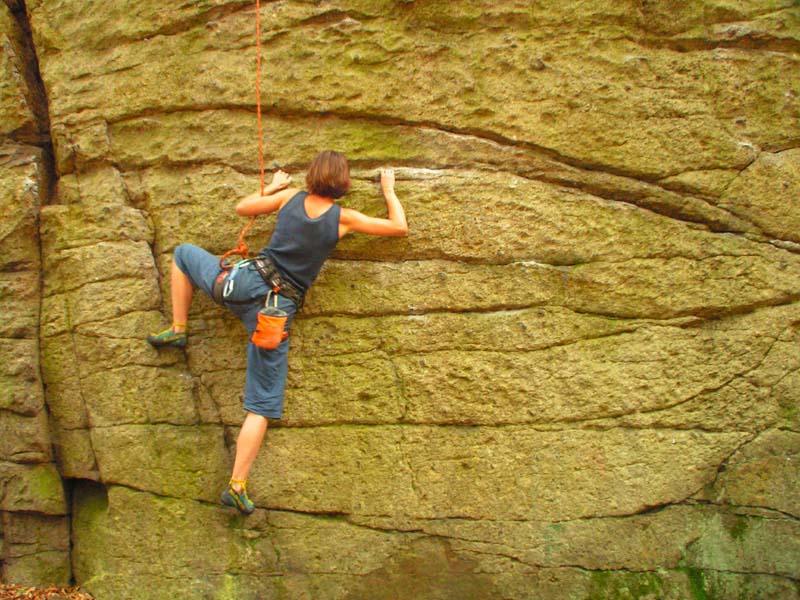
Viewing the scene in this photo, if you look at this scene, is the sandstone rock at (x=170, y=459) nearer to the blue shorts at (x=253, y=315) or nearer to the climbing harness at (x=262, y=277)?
the blue shorts at (x=253, y=315)

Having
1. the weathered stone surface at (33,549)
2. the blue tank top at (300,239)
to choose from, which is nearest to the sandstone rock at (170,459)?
the weathered stone surface at (33,549)

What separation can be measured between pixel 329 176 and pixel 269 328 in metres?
0.91

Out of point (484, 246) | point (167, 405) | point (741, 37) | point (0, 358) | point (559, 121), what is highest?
point (741, 37)

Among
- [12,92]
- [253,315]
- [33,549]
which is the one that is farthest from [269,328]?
[12,92]

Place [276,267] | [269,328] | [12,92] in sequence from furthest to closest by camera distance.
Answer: [12,92]
[276,267]
[269,328]

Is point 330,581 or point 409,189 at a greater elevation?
point 409,189

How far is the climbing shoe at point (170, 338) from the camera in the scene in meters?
3.87

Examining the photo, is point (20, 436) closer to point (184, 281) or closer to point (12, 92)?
point (184, 281)

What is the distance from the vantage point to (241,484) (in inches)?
145

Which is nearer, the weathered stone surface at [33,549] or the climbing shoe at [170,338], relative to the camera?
the climbing shoe at [170,338]

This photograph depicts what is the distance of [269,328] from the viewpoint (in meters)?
3.49

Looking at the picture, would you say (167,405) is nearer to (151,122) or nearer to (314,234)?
(314,234)

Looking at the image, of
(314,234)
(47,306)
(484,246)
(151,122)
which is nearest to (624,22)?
(484,246)

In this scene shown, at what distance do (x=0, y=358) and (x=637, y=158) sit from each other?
4260 mm
